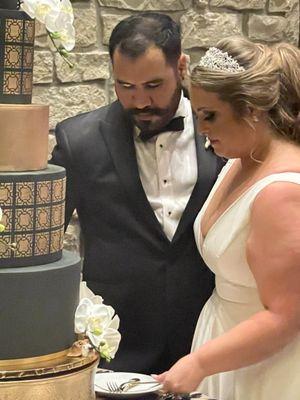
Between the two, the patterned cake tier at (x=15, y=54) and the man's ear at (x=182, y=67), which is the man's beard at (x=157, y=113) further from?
the patterned cake tier at (x=15, y=54)

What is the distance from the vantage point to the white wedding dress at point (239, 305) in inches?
74.4

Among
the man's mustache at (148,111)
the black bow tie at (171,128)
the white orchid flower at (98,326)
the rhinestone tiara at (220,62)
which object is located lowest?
the white orchid flower at (98,326)

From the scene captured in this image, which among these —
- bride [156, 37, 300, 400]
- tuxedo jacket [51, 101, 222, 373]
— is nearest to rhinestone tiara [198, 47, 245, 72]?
bride [156, 37, 300, 400]

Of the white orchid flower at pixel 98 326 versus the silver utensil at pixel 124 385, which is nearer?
the white orchid flower at pixel 98 326

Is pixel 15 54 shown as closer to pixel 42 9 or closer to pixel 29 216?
pixel 42 9

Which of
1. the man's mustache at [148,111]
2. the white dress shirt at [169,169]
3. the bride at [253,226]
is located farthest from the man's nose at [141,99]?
the bride at [253,226]

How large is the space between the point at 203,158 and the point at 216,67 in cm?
59

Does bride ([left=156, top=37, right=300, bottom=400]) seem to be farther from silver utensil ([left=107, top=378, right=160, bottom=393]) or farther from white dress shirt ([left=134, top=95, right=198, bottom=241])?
white dress shirt ([left=134, top=95, right=198, bottom=241])

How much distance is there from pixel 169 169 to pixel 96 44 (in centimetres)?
89

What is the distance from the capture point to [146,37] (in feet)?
7.79

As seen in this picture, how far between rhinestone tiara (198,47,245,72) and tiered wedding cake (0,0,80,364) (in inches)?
15.5

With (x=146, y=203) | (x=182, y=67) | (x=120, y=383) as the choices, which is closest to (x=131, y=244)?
(x=146, y=203)

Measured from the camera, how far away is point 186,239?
241 cm

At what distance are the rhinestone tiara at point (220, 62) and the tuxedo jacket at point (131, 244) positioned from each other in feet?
1.82
